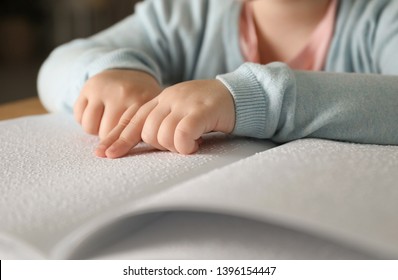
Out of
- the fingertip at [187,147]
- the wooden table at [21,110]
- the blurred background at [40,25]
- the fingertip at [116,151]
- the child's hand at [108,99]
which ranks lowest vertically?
the fingertip at [187,147]

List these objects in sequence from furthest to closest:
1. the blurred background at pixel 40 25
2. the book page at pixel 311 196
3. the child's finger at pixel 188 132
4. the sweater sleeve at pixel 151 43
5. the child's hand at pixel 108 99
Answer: the blurred background at pixel 40 25
the sweater sleeve at pixel 151 43
the child's hand at pixel 108 99
the child's finger at pixel 188 132
the book page at pixel 311 196

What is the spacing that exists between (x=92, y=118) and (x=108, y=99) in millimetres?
25

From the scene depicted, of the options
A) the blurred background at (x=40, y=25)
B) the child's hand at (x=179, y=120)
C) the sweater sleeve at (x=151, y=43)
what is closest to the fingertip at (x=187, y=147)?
A: the child's hand at (x=179, y=120)

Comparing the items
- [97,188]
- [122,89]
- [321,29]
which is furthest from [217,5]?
[97,188]

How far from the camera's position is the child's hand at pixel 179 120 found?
1.57 feet

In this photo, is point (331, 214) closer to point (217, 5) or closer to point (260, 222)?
point (260, 222)

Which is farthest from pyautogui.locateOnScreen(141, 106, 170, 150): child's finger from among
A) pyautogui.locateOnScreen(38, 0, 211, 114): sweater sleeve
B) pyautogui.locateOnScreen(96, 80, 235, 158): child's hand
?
pyautogui.locateOnScreen(38, 0, 211, 114): sweater sleeve

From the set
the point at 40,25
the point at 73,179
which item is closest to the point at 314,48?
the point at 73,179

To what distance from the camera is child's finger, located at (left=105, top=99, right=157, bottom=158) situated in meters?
0.50

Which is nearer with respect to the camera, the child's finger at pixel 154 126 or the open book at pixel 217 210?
the open book at pixel 217 210

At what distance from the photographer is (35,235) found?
343 mm

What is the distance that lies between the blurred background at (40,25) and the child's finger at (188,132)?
1.93 m

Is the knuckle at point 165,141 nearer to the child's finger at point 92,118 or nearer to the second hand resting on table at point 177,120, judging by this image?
the second hand resting on table at point 177,120

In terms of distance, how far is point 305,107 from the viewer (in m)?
0.53
